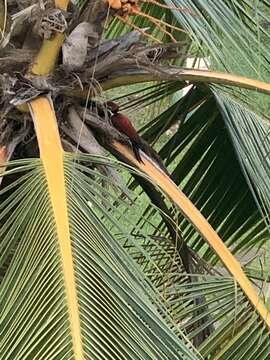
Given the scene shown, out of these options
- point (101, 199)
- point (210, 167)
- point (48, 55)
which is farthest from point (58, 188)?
point (210, 167)

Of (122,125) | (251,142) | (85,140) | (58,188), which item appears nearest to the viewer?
(58,188)

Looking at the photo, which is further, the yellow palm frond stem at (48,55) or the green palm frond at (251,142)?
the green palm frond at (251,142)

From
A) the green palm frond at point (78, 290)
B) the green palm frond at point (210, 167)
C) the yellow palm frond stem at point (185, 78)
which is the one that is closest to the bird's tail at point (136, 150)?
the yellow palm frond stem at point (185, 78)

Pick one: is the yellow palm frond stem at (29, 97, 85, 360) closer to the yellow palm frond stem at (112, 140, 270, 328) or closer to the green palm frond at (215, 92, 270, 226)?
the yellow palm frond stem at (112, 140, 270, 328)

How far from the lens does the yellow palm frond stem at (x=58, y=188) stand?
124 cm

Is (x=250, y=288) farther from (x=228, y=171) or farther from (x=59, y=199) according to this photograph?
(x=228, y=171)

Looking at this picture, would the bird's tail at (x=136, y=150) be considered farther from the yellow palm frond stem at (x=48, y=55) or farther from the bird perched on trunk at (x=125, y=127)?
the yellow palm frond stem at (x=48, y=55)

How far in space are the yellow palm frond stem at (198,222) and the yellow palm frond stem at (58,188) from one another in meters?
0.18

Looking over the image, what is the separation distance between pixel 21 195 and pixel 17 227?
53 millimetres

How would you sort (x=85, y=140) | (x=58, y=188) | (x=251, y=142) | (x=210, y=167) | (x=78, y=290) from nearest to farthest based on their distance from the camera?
1. (x=78, y=290)
2. (x=58, y=188)
3. (x=85, y=140)
4. (x=251, y=142)
5. (x=210, y=167)

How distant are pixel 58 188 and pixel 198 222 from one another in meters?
0.33

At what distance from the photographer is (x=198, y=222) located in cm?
162

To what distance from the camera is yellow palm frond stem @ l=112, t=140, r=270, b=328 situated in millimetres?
1584

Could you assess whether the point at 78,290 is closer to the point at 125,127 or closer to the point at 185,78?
the point at 125,127
